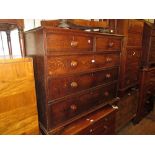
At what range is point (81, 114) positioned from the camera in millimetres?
1202

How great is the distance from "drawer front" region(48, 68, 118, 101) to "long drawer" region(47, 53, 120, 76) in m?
0.05

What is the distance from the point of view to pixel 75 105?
1.13m

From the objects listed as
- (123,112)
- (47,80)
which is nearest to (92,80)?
(47,80)

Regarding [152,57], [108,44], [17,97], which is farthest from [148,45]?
[17,97]

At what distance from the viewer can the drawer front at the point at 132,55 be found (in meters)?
1.67

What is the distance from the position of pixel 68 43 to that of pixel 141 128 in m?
1.93

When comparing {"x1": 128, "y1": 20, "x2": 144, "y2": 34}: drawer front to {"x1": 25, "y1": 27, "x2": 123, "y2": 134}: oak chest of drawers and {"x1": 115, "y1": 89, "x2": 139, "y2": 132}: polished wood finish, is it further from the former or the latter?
{"x1": 115, "y1": 89, "x2": 139, "y2": 132}: polished wood finish

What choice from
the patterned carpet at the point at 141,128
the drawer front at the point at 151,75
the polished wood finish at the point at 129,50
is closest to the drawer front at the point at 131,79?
the polished wood finish at the point at 129,50

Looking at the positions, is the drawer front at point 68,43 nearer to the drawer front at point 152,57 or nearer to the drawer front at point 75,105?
the drawer front at point 75,105

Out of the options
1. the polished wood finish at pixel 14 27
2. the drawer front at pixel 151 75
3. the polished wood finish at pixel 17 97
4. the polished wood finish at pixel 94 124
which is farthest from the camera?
the drawer front at pixel 151 75

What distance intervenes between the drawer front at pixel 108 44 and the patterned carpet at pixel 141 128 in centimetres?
131
